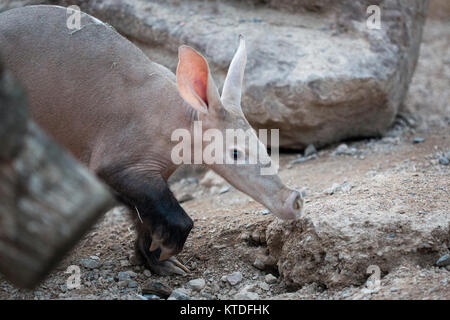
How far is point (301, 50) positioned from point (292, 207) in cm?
322

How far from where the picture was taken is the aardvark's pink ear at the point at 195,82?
420cm

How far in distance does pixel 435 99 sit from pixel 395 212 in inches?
176

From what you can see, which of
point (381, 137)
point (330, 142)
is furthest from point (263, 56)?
point (381, 137)

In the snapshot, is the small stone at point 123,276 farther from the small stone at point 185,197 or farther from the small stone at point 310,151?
the small stone at point 310,151

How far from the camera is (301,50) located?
675 cm

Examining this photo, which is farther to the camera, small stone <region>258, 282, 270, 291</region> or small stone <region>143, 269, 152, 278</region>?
small stone <region>143, 269, 152, 278</region>

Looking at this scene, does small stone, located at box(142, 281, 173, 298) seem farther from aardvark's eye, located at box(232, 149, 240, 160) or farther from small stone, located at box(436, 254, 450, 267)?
small stone, located at box(436, 254, 450, 267)

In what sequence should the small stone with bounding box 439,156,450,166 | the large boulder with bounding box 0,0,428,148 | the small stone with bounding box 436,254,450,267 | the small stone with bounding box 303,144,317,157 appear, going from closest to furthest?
the small stone with bounding box 436,254,450,267 < the small stone with bounding box 439,156,450,166 < the large boulder with bounding box 0,0,428,148 < the small stone with bounding box 303,144,317,157

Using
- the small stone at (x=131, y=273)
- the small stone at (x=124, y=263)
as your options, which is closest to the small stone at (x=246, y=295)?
the small stone at (x=131, y=273)

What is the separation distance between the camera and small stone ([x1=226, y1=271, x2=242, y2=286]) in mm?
4336

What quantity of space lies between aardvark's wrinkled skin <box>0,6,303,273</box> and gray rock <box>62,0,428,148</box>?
1.99 meters

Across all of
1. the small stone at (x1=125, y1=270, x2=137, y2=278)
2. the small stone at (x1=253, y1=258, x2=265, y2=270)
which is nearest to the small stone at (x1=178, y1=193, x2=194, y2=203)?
the small stone at (x1=125, y1=270, x2=137, y2=278)

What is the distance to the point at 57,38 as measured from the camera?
468 centimetres

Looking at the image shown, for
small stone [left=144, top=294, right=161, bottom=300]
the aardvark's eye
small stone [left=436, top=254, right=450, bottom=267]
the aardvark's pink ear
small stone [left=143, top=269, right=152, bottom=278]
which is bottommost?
small stone [left=143, top=269, right=152, bottom=278]
